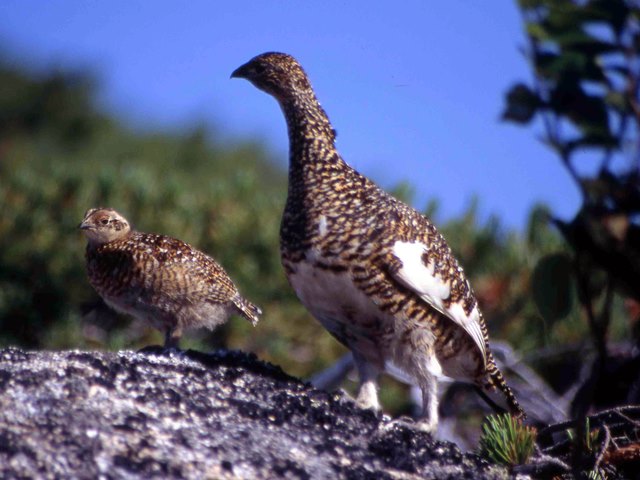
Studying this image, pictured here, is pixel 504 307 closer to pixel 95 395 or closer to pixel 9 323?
pixel 9 323

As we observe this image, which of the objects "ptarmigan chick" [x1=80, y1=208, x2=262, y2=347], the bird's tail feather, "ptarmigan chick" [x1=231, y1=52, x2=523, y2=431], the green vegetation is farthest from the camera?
the green vegetation

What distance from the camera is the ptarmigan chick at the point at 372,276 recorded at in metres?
4.14

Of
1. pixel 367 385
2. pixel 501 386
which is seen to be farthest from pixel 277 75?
pixel 501 386

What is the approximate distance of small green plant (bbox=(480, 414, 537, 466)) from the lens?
341 centimetres

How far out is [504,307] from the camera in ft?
26.3

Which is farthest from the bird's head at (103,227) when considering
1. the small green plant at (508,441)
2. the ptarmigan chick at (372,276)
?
the small green plant at (508,441)

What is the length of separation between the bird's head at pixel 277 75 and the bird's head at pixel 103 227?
1.31m

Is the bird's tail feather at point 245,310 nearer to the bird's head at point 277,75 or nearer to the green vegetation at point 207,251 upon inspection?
the bird's head at point 277,75

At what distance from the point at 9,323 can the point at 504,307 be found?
4.00m

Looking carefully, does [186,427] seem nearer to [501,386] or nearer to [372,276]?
[372,276]

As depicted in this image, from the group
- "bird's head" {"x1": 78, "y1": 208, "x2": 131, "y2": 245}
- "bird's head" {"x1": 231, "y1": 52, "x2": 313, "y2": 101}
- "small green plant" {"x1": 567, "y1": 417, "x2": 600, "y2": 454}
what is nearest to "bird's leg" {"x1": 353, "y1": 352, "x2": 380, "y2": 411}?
"small green plant" {"x1": 567, "y1": 417, "x2": 600, "y2": 454}

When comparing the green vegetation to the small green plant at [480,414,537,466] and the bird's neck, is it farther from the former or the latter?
the small green plant at [480,414,537,466]

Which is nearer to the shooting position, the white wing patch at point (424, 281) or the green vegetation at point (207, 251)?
the white wing patch at point (424, 281)

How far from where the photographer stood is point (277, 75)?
489cm
